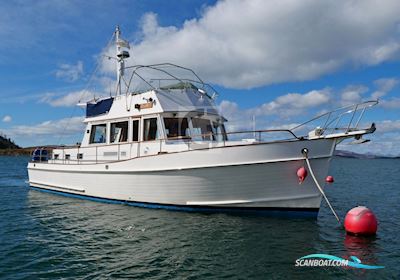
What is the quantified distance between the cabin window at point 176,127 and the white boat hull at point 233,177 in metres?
1.56

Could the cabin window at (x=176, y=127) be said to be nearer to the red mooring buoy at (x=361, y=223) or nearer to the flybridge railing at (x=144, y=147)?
the flybridge railing at (x=144, y=147)

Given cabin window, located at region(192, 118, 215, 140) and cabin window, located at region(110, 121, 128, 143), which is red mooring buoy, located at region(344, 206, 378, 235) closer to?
cabin window, located at region(192, 118, 215, 140)

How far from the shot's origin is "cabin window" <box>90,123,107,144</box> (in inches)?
523

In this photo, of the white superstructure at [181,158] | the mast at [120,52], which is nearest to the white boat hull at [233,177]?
the white superstructure at [181,158]

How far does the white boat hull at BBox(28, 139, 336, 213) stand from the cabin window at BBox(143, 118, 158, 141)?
126cm

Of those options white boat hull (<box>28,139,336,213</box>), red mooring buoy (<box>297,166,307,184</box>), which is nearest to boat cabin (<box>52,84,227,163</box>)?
white boat hull (<box>28,139,336,213</box>)

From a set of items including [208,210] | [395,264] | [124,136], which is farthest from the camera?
[124,136]

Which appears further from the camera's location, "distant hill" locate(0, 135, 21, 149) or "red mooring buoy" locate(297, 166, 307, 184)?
"distant hill" locate(0, 135, 21, 149)

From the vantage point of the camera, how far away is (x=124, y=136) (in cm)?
1242

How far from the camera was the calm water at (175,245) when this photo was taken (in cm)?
627

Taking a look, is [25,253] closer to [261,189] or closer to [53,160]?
[261,189]

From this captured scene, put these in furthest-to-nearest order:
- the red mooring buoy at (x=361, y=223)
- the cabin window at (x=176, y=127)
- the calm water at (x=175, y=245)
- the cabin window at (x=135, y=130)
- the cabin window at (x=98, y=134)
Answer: the cabin window at (x=98, y=134) < the cabin window at (x=135, y=130) < the cabin window at (x=176, y=127) < the red mooring buoy at (x=361, y=223) < the calm water at (x=175, y=245)

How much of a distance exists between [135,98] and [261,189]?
5725 mm

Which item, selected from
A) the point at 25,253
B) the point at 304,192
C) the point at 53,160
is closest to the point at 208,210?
the point at 304,192
